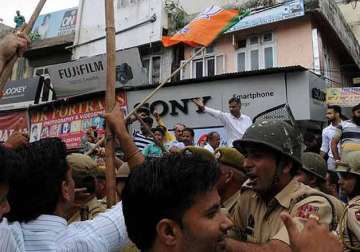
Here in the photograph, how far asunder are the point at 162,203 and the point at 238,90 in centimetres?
937

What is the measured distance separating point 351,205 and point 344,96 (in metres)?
7.75

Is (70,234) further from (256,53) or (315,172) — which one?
(256,53)

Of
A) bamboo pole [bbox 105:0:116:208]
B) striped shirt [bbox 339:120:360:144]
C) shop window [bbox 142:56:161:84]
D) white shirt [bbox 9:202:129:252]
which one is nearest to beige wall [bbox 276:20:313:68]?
shop window [bbox 142:56:161:84]

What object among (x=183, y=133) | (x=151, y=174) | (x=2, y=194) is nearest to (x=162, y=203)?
(x=151, y=174)

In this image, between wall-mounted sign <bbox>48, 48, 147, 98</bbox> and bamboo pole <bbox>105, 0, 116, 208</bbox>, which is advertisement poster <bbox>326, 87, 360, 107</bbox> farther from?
bamboo pole <bbox>105, 0, 116, 208</bbox>

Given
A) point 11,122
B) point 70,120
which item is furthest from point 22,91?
point 70,120

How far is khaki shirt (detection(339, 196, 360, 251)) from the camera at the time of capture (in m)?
2.86

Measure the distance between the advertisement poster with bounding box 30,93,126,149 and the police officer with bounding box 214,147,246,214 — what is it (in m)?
9.32

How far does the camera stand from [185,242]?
1354mm

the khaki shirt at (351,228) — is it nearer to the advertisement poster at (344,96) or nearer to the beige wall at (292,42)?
the advertisement poster at (344,96)

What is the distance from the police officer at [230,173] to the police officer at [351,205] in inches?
28.3

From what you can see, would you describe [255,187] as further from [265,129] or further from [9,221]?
[9,221]

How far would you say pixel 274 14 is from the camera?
11922 millimetres

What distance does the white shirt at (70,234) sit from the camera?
1809mm
